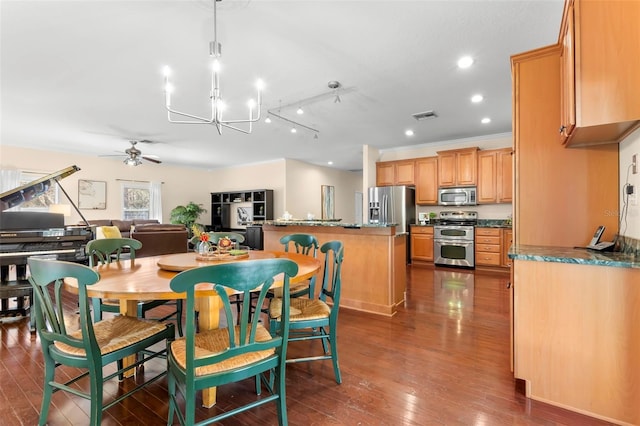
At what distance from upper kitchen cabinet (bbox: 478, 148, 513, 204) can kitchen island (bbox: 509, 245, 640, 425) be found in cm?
418

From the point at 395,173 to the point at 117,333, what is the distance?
6086 mm

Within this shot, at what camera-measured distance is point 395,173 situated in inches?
268

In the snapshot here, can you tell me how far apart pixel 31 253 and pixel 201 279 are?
298 cm

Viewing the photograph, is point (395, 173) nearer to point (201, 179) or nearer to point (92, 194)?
point (201, 179)

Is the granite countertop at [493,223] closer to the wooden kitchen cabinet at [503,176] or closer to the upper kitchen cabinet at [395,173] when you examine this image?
the wooden kitchen cabinet at [503,176]

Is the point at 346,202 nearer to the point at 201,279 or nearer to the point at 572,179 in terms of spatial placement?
the point at 572,179

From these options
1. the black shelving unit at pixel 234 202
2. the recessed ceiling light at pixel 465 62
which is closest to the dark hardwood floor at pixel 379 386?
the recessed ceiling light at pixel 465 62

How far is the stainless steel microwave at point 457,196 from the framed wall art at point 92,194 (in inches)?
322

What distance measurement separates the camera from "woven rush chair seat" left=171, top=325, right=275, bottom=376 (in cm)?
129

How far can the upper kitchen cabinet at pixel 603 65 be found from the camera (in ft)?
4.87

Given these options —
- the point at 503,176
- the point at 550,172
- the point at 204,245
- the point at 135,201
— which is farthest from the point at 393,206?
the point at 135,201

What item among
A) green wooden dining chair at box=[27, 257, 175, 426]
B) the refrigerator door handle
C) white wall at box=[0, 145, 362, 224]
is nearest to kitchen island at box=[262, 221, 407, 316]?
green wooden dining chair at box=[27, 257, 175, 426]

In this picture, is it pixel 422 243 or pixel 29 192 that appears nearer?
pixel 29 192

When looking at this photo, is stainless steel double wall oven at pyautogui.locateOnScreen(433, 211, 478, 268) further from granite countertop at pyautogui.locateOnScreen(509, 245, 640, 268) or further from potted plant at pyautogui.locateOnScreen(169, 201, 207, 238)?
potted plant at pyautogui.locateOnScreen(169, 201, 207, 238)
